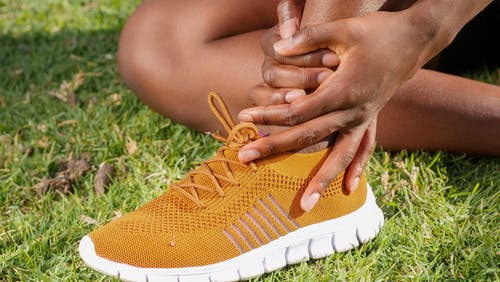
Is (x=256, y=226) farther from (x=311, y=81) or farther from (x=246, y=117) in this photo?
(x=311, y=81)

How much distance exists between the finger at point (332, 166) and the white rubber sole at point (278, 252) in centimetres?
9

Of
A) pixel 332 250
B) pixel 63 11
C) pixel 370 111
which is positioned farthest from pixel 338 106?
pixel 63 11

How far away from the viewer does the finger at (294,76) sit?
4.72 ft

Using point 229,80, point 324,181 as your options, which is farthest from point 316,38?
point 229,80

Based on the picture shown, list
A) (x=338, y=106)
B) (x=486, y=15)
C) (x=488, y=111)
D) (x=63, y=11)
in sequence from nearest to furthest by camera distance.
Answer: (x=338, y=106) → (x=488, y=111) → (x=486, y=15) → (x=63, y=11)

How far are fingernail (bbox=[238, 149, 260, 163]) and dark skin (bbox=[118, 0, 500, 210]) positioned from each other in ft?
0.06

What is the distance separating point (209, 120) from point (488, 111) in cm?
83

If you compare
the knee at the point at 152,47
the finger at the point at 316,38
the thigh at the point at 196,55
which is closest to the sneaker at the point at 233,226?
the finger at the point at 316,38

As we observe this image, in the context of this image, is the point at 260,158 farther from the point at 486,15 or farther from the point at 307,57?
the point at 486,15

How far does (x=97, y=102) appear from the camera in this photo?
2.48 meters

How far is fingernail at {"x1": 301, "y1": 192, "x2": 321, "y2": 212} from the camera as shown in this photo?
152cm

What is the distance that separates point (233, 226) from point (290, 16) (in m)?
0.51

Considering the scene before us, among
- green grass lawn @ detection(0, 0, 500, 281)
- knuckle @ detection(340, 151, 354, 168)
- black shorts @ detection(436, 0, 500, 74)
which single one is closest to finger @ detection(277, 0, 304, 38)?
knuckle @ detection(340, 151, 354, 168)

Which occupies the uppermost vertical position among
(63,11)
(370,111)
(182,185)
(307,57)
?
(307,57)
